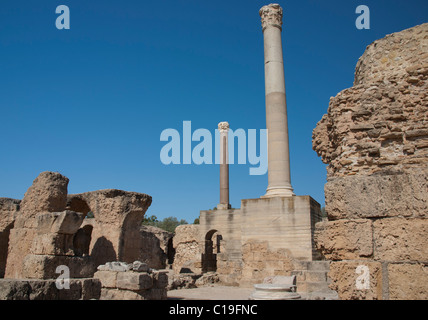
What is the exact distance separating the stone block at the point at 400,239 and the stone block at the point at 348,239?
7 cm

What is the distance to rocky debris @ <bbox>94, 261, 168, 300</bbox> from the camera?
23.7 ft

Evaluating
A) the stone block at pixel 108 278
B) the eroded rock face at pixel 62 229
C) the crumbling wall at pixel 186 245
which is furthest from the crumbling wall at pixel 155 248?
the stone block at pixel 108 278

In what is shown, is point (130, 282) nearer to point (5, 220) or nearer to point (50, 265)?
point (50, 265)

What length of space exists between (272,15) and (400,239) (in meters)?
12.3

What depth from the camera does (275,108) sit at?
13.2 meters

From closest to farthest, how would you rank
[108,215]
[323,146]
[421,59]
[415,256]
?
[415,256]
[421,59]
[323,146]
[108,215]

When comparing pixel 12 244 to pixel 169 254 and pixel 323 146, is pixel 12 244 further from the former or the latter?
pixel 169 254

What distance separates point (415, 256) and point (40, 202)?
33.2ft

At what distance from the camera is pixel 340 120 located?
15.2 feet

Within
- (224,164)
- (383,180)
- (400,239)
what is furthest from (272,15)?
(400,239)

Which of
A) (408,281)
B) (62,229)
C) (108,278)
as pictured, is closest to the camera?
(408,281)

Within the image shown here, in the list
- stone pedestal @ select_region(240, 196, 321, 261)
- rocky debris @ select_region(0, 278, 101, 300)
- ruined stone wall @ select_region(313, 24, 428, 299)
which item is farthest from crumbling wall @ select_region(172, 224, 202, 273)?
ruined stone wall @ select_region(313, 24, 428, 299)

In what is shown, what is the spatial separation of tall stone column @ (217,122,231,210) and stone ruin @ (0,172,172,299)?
7.14 m
